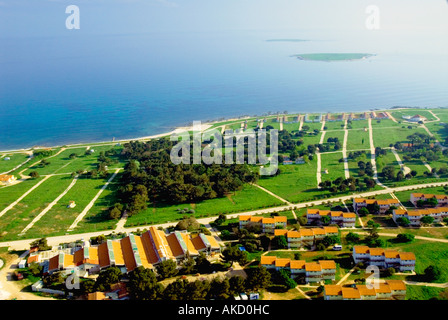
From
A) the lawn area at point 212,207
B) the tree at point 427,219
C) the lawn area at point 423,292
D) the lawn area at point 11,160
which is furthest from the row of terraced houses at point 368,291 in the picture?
the lawn area at point 11,160

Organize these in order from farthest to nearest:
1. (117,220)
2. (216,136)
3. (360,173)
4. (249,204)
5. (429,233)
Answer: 1. (216,136)
2. (360,173)
3. (249,204)
4. (117,220)
5. (429,233)

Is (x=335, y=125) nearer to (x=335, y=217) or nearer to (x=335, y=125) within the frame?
(x=335, y=125)

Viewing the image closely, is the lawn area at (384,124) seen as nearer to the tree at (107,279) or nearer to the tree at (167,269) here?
the tree at (167,269)

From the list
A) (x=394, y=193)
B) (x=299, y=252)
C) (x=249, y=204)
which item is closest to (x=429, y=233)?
(x=394, y=193)

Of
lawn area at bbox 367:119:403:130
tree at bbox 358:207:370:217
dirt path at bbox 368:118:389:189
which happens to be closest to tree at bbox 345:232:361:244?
tree at bbox 358:207:370:217

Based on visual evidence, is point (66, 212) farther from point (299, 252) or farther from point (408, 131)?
point (408, 131)

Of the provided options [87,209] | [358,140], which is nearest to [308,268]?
[87,209]
